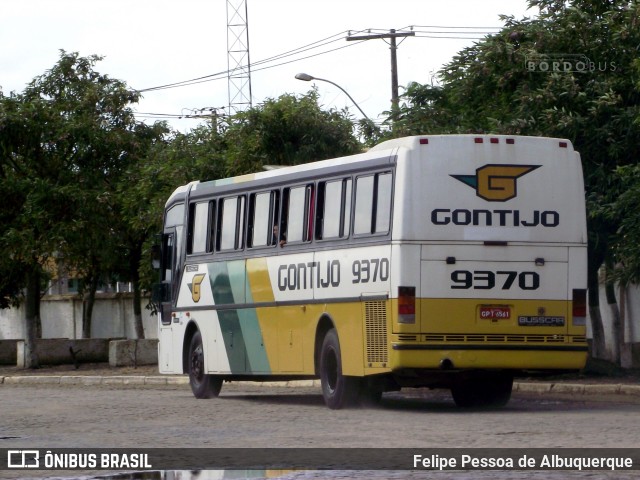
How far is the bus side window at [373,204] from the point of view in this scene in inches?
666

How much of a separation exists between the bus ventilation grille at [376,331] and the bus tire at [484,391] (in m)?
1.66

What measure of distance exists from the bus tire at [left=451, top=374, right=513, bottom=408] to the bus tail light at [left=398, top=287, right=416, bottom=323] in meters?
1.79

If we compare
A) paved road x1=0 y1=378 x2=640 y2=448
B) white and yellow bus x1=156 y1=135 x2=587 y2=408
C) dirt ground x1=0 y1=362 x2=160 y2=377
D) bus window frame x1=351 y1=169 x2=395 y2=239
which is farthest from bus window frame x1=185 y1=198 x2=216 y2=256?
dirt ground x1=0 y1=362 x2=160 y2=377

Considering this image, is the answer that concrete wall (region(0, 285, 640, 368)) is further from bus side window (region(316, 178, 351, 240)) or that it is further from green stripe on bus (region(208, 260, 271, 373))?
bus side window (region(316, 178, 351, 240))

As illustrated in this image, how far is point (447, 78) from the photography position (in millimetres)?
24031

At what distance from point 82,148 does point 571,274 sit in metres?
19.5

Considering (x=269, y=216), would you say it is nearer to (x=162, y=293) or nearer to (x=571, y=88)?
(x=162, y=293)

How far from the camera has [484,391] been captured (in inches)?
723

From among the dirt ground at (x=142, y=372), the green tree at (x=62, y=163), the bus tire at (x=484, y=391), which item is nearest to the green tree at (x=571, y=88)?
the dirt ground at (x=142, y=372)

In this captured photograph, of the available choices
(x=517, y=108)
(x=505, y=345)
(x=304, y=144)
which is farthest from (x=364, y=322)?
(x=304, y=144)

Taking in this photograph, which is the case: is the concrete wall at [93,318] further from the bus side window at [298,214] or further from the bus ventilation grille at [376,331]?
the bus ventilation grille at [376,331]

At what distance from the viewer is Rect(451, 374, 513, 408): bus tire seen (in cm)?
1812

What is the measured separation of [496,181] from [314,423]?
3.86 meters

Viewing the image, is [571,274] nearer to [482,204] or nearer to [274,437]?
[482,204]
